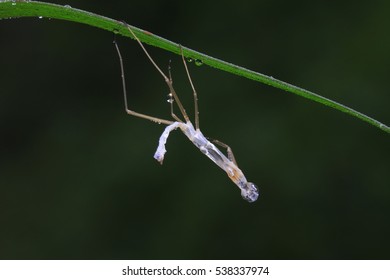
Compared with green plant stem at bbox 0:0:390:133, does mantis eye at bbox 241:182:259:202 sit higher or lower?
higher

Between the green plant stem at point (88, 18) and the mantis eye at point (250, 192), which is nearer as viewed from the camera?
the green plant stem at point (88, 18)

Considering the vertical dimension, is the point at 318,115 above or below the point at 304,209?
above

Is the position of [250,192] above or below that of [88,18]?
above

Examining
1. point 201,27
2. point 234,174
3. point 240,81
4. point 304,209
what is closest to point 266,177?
point 304,209

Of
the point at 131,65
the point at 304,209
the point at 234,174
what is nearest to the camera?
the point at 234,174

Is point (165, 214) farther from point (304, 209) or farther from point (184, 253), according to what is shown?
point (304, 209)

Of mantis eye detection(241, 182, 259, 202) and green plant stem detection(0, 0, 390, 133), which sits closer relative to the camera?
green plant stem detection(0, 0, 390, 133)

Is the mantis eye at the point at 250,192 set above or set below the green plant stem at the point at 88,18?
above

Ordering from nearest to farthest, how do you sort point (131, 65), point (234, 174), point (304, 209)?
1. point (234, 174)
2. point (304, 209)
3. point (131, 65)

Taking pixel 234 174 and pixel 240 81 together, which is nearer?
pixel 234 174

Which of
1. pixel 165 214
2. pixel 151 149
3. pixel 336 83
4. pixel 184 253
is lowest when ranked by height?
pixel 184 253

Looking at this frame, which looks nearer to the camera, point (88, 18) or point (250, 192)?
point (88, 18)
